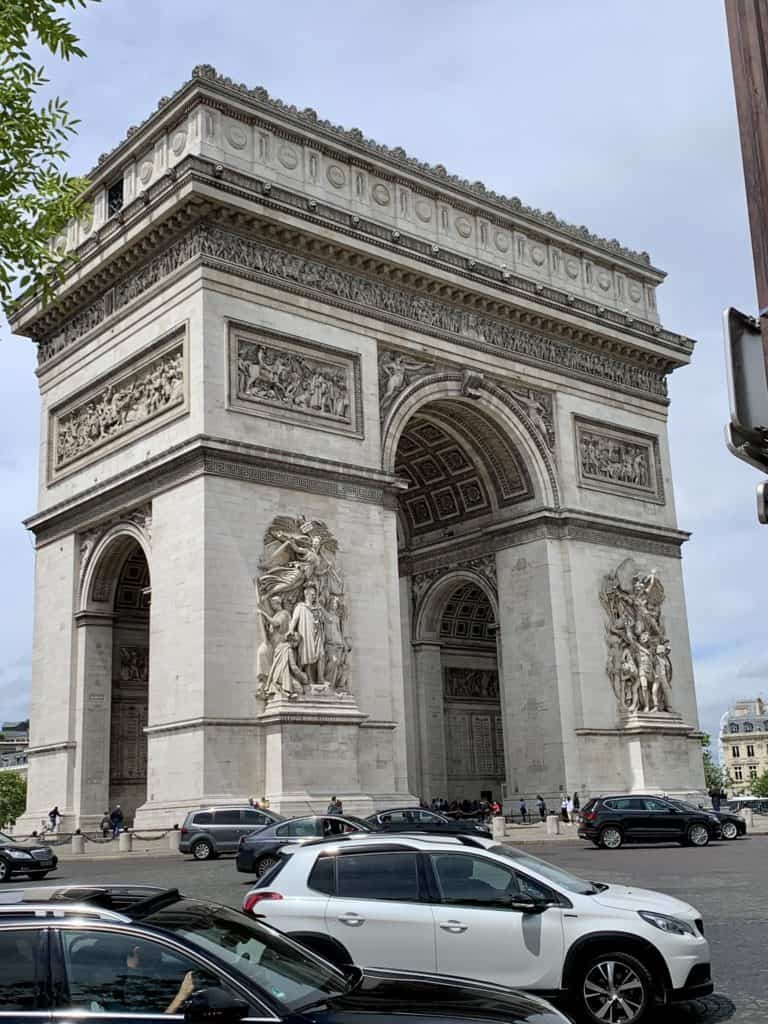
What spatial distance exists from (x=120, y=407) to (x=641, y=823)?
697 inches

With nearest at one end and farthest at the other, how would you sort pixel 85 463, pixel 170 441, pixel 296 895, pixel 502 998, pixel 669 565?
pixel 502 998 < pixel 296 895 < pixel 170 441 < pixel 85 463 < pixel 669 565

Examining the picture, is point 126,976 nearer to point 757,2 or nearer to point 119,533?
point 757,2

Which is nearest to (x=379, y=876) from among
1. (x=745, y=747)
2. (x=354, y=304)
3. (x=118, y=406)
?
(x=118, y=406)

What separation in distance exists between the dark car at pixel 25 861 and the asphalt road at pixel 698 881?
485 mm

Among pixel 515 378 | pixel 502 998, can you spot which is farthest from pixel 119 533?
pixel 502 998

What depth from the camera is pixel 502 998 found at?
5816mm

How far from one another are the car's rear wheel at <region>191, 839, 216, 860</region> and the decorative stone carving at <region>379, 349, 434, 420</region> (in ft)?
45.3

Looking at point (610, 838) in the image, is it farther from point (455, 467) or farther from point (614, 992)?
point (614, 992)

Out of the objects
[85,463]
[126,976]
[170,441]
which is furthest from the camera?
[85,463]

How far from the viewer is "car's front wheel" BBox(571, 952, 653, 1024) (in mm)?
8836

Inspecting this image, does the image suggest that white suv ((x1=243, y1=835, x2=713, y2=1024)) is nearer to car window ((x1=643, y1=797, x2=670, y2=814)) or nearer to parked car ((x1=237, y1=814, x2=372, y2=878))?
parked car ((x1=237, y1=814, x2=372, y2=878))

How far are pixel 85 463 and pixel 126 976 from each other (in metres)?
30.4

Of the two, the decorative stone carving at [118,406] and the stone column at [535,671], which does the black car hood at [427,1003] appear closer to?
the decorative stone carving at [118,406]

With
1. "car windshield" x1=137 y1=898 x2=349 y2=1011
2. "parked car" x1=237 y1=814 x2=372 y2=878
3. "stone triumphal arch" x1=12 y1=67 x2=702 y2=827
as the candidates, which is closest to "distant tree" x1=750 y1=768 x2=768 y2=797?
"stone triumphal arch" x1=12 y1=67 x2=702 y2=827
